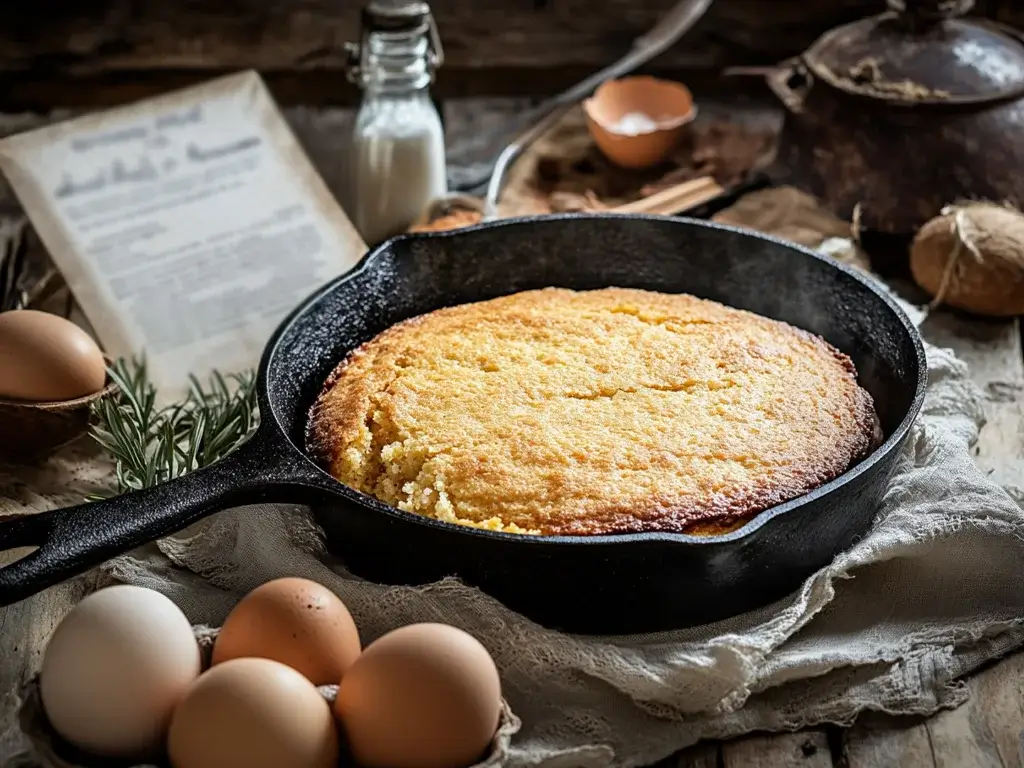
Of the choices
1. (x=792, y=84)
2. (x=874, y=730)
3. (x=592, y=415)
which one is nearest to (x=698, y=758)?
(x=874, y=730)

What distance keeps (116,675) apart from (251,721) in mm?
162

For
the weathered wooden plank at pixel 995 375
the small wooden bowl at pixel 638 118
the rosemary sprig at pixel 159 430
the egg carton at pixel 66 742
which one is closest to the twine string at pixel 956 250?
the weathered wooden plank at pixel 995 375

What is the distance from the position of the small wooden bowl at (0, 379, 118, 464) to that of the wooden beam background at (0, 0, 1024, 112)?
1.81m

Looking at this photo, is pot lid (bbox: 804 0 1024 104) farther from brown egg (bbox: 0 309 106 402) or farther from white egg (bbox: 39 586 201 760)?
white egg (bbox: 39 586 201 760)

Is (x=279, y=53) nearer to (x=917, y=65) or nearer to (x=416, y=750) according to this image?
(x=917, y=65)

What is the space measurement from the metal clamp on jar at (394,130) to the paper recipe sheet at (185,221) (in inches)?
6.6

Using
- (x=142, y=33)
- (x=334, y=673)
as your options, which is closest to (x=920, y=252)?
(x=334, y=673)

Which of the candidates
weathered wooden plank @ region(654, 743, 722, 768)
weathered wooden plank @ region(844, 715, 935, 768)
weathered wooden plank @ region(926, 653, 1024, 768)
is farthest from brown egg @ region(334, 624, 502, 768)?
weathered wooden plank @ region(926, 653, 1024, 768)

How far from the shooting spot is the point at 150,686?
127cm

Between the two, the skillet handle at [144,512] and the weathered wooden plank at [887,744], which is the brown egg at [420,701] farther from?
the weathered wooden plank at [887,744]

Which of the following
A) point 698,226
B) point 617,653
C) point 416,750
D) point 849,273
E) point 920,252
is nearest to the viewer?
point 416,750

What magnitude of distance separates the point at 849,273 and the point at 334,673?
107cm

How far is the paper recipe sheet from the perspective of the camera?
2.25 meters

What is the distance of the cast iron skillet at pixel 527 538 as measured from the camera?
141 centimetres
